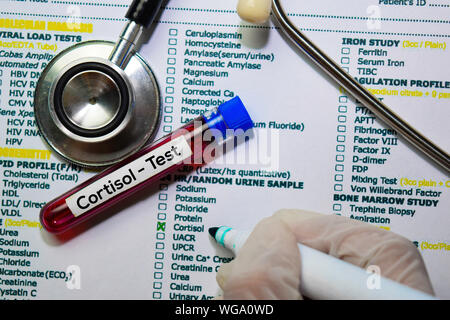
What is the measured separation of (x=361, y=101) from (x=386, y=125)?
0.07 metres

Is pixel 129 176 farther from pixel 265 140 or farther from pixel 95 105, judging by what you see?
pixel 265 140

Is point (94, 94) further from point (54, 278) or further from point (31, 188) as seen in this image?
point (54, 278)

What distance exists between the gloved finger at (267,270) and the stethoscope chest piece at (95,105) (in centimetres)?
26

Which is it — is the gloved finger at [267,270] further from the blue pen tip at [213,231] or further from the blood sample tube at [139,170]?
the blood sample tube at [139,170]

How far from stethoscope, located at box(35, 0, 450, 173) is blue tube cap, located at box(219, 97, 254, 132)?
119mm

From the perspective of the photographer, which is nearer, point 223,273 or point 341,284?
point 341,284

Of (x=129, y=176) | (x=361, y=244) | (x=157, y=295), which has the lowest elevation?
(x=157, y=295)

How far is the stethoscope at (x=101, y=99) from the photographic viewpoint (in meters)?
0.68

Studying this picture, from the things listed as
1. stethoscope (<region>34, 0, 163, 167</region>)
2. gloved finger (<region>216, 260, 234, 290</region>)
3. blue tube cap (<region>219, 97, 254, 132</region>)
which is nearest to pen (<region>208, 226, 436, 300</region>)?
gloved finger (<region>216, 260, 234, 290</region>)

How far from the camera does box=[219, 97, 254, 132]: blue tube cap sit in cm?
69

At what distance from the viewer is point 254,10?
2.19 ft

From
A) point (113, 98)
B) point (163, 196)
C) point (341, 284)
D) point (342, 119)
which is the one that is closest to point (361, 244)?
point (341, 284)

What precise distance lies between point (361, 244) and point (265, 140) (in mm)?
238
